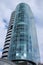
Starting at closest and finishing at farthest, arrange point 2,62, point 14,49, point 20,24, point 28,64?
point 2,62
point 28,64
point 14,49
point 20,24

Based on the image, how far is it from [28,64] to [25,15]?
95.1 feet

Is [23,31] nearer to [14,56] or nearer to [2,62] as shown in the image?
[14,56]

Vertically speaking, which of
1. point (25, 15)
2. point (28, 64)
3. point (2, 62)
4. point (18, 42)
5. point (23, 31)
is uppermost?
point (25, 15)

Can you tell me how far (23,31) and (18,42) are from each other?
674cm

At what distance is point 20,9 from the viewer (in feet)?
278

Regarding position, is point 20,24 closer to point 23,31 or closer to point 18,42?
point 23,31

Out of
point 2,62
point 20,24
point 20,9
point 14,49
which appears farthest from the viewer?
point 20,9

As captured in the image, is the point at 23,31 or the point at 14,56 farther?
the point at 23,31

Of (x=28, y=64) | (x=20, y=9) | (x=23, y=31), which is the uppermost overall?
(x=20, y=9)

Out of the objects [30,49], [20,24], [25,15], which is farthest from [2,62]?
[25,15]

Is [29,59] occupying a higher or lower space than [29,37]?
lower

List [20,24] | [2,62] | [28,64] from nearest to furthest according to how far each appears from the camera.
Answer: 1. [2,62]
2. [28,64]
3. [20,24]

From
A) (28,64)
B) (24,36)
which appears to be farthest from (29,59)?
(24,36)

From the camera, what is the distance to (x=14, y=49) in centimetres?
6875
